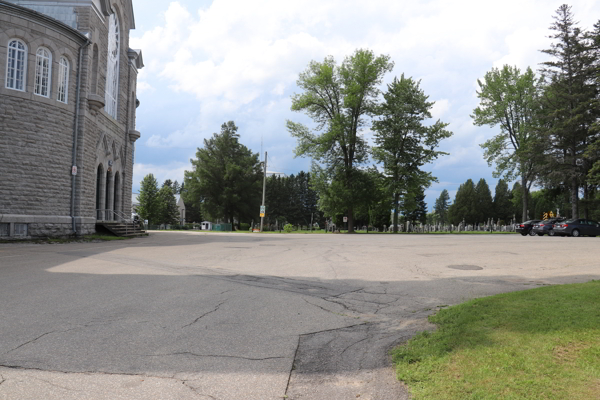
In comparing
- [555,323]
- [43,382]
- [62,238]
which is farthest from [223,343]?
[62,238]

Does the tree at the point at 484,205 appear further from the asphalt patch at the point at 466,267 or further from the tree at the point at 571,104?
the asphalt patch at the point at 466,267

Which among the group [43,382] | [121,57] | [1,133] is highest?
[121,57]

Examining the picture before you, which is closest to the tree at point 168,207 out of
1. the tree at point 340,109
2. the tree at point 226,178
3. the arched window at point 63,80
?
the tree at point 226,178

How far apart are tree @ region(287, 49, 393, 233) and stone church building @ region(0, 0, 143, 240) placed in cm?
2317

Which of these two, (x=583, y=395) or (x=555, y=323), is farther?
(x=555, y=323)

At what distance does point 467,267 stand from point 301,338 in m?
7.59

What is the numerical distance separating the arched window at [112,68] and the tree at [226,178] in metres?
33.5

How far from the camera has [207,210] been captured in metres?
64.8

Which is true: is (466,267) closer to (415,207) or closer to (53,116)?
(53,116)

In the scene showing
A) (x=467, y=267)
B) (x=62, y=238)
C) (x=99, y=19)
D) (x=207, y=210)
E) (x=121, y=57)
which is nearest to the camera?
(x=467, y=267)

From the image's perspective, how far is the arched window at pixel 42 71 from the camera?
20.3 meters

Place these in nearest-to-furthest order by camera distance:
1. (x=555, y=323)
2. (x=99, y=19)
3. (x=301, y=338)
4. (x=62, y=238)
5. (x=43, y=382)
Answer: (x=43, y=382)
(x=555, y=323)
(x=301, y=338)
(x=62, y=238)
(x=99, y=19)

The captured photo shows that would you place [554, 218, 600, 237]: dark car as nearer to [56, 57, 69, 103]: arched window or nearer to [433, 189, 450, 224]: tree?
[56, 57, 69, 103]: arched window

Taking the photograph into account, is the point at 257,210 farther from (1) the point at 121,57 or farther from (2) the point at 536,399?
(2) the point at 536,399
